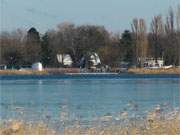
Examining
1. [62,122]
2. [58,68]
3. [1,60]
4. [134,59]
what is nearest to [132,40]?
[134,59]

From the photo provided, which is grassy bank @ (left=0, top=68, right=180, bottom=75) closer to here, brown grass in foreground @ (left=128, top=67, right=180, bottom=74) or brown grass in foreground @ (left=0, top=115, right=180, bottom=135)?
brown grass in foreground @ (left=128, top=67, right=180, bottom=74)

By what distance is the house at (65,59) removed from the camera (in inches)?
3328

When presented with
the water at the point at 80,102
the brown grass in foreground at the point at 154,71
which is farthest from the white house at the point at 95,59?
the water at the point at 80,102

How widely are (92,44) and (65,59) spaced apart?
523 centimetres

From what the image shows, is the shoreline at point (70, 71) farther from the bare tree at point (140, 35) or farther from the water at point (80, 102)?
the water at point (80, 102)

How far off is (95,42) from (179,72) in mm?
15067

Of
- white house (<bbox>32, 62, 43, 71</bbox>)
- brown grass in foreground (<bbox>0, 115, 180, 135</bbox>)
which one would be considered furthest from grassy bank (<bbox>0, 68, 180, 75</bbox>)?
brown grass in foreground (<bbox>0, 115, 180, 135</bbox>)

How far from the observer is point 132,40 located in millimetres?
80875

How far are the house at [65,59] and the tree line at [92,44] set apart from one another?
0.71 metres

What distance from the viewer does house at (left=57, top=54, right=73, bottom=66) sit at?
84525 millimetres

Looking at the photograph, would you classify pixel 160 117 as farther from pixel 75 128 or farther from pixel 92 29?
pixel 92 29

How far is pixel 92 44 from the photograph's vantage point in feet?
271

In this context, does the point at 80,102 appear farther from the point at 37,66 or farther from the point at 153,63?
the point at 153,63

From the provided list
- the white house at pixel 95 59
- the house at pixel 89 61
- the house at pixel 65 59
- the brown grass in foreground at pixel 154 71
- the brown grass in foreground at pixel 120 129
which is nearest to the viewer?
the brown grass in foreground at pixel 120 129
